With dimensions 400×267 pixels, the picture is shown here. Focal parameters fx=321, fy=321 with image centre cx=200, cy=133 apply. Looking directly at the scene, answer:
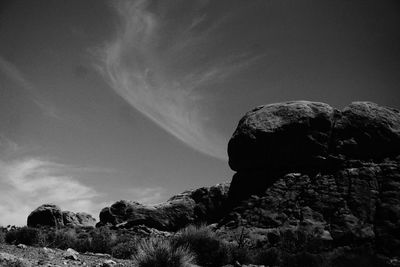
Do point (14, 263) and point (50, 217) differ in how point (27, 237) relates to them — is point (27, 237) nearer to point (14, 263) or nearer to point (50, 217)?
point (14, 263)

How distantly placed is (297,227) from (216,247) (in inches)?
525

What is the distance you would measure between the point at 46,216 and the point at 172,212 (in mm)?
19627

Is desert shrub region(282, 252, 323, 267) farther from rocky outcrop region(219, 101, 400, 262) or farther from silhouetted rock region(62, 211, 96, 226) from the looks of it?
silhouetted rock region(62, 211, 96, 226)

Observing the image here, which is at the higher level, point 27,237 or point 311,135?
point 311,135

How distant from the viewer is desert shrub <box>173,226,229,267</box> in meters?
12.8

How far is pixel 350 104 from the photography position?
3425 cm

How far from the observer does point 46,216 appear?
47.6 meters

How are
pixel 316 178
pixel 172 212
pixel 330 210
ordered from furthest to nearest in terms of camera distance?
1. pixel 172 212
2. pixel 316 178
3. pixel 330 210

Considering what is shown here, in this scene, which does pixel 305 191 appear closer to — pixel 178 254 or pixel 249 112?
pixel 249 112

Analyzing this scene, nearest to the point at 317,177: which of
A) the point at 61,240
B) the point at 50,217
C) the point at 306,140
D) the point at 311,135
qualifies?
the point at 306,140

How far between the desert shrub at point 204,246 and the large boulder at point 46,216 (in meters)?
39.3

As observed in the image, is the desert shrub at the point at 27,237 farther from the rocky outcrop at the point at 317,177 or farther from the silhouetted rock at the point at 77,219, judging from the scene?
the silhouetted rock at the point at 77,219

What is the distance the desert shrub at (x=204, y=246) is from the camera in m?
12.8

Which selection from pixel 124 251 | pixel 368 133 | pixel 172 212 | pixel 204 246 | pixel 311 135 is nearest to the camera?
pixel 204 246
